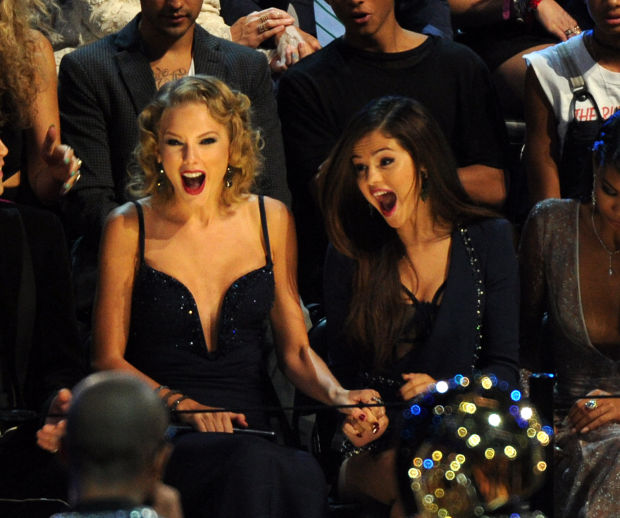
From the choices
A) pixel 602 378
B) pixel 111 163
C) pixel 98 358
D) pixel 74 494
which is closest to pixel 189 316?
pixel 98 358

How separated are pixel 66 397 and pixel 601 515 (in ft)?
4.02

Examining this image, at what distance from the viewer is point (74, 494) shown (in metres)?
1.67

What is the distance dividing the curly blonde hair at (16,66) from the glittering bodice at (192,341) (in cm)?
62

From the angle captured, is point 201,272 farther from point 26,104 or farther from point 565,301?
point 565,301

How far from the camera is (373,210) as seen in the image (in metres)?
3.07

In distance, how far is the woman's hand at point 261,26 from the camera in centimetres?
402

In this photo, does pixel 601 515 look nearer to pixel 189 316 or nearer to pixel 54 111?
pixel 189 316

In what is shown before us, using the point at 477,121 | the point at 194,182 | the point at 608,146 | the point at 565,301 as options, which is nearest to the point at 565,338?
the point at 565,301

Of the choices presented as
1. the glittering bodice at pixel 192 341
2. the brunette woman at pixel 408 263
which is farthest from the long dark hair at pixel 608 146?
the glittering bodice at pixel 192 341

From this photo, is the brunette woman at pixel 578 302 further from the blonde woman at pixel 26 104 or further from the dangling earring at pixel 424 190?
the blonde woman at pixel 26 104

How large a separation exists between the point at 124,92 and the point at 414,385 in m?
1.39

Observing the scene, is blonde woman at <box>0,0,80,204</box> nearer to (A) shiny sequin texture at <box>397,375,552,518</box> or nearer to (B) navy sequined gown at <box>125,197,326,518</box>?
(B) navy sequined gown at <box>125,197,326,518</box>

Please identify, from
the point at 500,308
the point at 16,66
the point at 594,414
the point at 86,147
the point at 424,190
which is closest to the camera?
the point at 594,414

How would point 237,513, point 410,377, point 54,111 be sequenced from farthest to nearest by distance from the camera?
1. point 54,111
2. point 410,377
3. point 237,513
